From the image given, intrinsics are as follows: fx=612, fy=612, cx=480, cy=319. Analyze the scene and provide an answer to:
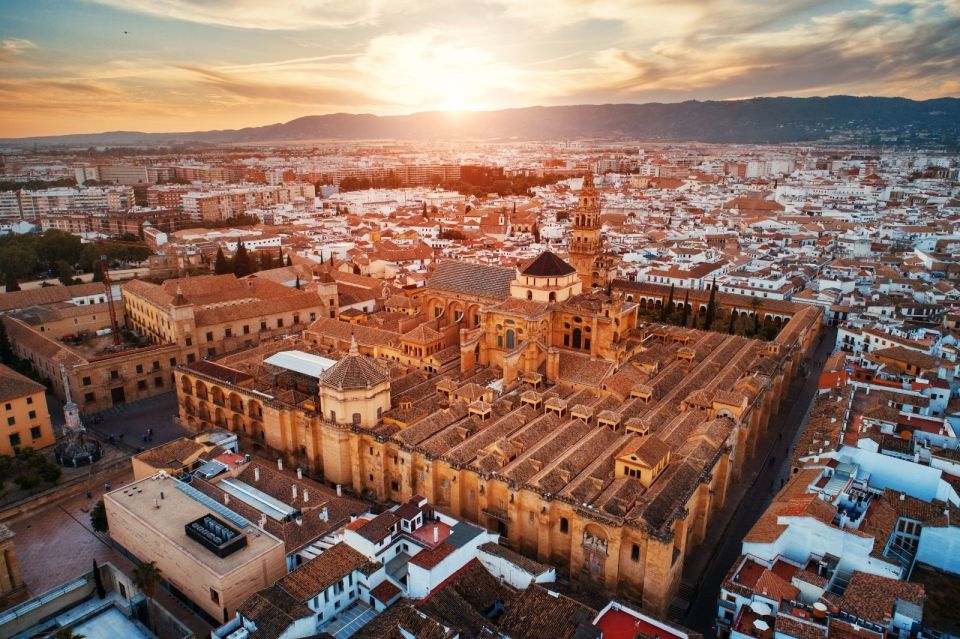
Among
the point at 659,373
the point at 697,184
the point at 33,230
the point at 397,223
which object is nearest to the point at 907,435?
the point at 659,373

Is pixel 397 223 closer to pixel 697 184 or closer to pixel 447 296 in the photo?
pixel 447 296

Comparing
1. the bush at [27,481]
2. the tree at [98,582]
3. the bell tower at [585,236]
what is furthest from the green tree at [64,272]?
the bell tower at [585,236]

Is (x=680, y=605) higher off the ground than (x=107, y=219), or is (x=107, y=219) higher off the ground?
(x=107, y=219)

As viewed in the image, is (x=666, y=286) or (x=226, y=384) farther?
(x=666, y=286)

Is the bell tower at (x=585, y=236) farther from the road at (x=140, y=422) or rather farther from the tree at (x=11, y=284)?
the tree at (x=11, y=284)

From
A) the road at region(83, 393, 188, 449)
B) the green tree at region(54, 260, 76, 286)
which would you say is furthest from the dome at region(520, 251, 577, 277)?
→ the green tree at region(54, 260, 76, 286)

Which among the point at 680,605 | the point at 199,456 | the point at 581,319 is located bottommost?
the point at 680,605

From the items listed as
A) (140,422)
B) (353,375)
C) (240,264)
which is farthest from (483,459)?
(240,264)
